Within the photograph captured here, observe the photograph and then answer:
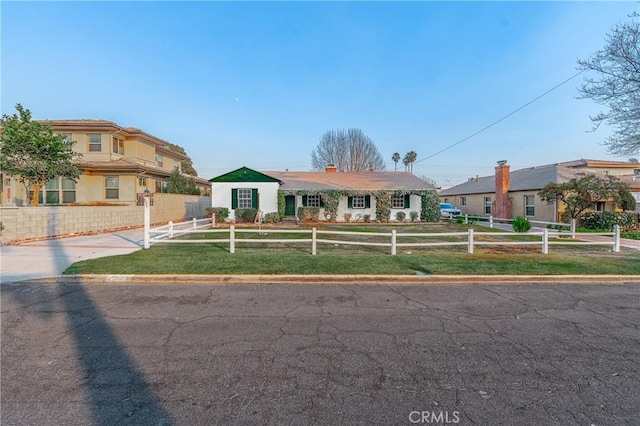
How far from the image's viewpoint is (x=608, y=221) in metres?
19.0

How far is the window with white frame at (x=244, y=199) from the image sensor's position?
73.5ft

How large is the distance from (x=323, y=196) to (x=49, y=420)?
21.5 metres

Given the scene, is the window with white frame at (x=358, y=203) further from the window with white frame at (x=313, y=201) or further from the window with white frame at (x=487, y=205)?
the window with white frame at (x=487, y=205)

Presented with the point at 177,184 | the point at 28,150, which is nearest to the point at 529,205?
the point at 177,184

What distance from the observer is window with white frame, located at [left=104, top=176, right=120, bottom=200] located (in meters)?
22.7

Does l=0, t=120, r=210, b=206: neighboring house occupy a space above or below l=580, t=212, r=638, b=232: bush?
above

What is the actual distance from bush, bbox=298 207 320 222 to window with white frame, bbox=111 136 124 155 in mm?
15088

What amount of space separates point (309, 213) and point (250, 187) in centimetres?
479

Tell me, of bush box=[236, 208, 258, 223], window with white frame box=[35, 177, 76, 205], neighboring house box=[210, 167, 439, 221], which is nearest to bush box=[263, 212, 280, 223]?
neighboring house box=[210, 167, 439, 221]

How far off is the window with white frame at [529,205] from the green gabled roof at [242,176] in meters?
19.6

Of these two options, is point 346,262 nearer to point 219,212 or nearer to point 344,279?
point 344,279

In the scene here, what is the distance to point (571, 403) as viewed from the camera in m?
2.82

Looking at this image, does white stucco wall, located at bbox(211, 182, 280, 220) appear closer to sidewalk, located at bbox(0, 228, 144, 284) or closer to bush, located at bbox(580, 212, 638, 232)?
sidewalk, located at bbox(0, 228, 144, 284)

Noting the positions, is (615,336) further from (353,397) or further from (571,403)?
(353,397)
